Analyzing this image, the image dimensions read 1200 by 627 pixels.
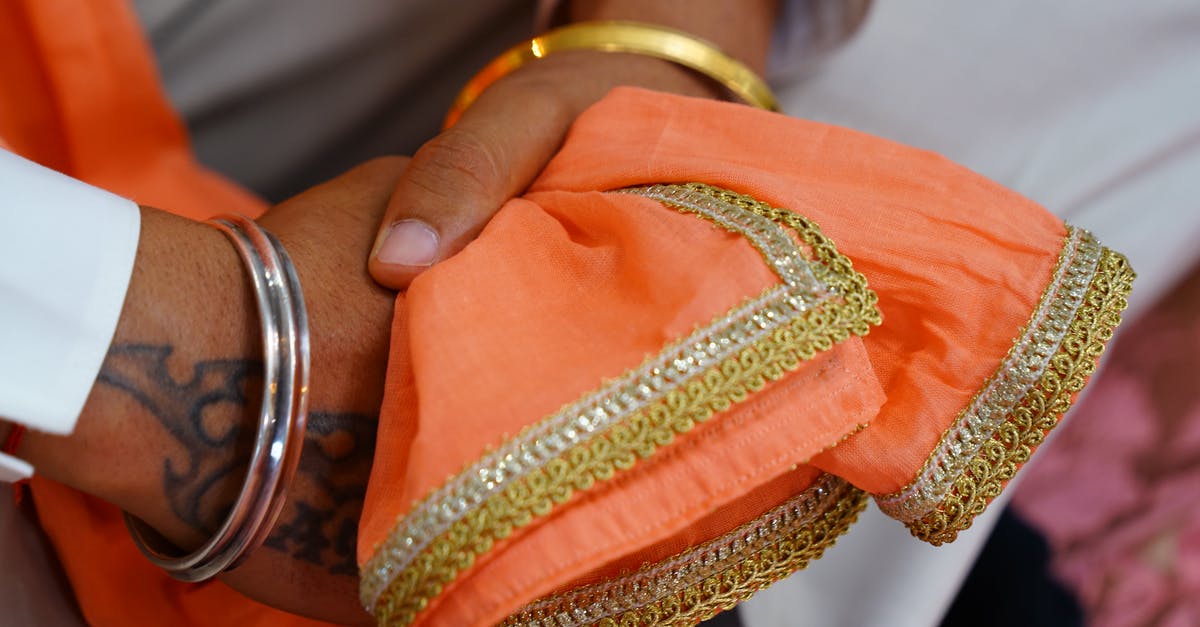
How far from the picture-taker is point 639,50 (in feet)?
2.17

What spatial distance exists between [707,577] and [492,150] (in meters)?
0.25

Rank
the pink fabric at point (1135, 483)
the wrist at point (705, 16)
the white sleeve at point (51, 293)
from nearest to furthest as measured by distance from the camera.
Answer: the white sleeve at point (51, 293)
the pink fabric at point (1135, 483)
the wrist at point (705, 16)

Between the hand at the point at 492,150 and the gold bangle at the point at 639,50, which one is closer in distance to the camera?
the hand at the point at 492,150

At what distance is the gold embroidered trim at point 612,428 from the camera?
356 millimetres

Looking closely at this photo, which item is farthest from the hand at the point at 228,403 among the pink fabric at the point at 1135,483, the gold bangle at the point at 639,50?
the pink fabric at the point at 1135,483

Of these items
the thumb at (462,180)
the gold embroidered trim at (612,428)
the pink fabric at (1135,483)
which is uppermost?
the thumb at (462,180)

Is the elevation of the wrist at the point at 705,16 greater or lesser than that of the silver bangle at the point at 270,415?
greater

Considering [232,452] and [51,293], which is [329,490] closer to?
[232,452]

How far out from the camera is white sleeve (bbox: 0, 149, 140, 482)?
1.14ft

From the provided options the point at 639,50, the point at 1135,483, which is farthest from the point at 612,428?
the point at 1135,483

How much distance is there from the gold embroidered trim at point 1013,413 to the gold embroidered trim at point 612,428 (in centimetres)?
8

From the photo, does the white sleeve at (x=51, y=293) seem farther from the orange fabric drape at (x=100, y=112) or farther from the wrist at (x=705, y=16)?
the wrist at (x=705, y=16)

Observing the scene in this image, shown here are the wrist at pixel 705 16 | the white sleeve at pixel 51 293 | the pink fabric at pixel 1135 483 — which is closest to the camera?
the white sleeve at pixel 51 293

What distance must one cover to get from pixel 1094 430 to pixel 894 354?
0.35 m
